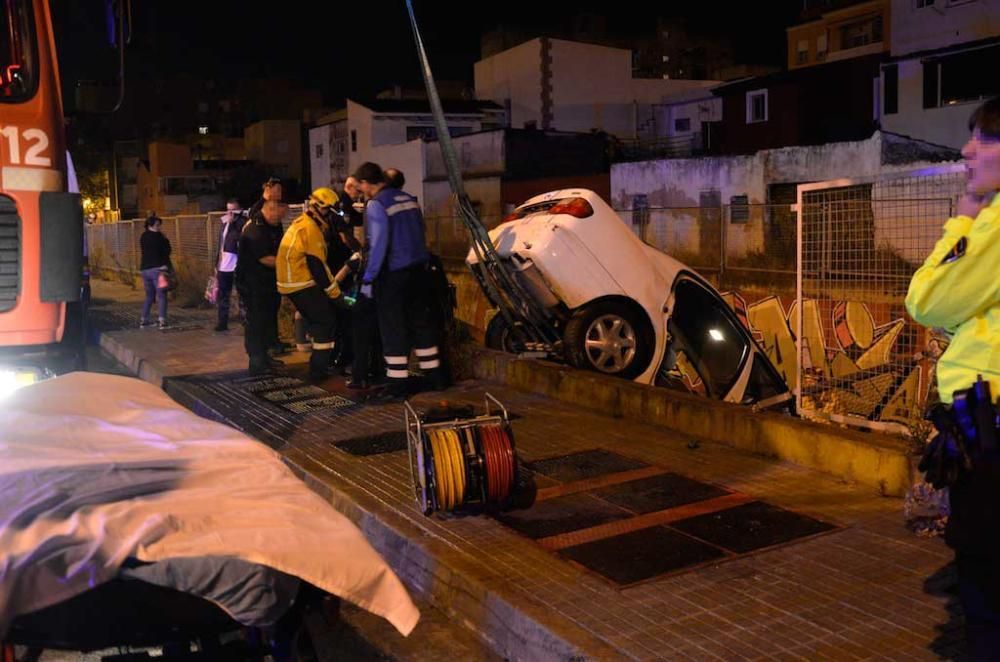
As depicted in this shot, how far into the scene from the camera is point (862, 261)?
7.36 meters

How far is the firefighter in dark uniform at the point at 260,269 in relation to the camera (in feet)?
33.8

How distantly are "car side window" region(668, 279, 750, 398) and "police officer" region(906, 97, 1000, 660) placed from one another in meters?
6.60

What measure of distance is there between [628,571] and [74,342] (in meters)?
4.44

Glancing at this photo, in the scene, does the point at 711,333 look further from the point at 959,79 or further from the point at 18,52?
the point at 959,79

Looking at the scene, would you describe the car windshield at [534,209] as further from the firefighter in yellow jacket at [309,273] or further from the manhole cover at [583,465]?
the manhole cover at [583,465]

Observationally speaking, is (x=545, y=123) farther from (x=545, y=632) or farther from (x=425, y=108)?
(x=545, y=632)

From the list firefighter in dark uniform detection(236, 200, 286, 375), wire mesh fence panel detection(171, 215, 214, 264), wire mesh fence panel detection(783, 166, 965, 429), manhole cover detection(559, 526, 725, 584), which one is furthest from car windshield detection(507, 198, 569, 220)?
wire mesh fence panel detection(171, 215, 214, 264)

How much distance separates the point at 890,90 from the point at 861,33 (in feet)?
59.8

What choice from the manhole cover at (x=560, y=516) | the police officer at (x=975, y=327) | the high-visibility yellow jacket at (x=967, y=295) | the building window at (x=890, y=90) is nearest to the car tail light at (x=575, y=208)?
the manhole cover at (x=560, y=516)

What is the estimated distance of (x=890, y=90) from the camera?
33.5m

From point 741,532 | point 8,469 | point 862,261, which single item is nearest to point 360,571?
point 8,469

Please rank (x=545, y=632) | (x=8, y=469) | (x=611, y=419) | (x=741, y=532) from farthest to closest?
(x=611, y=419), (x=741, y=532), (x=545, y=632), (x=8, y=469)

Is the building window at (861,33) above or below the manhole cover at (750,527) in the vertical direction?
above

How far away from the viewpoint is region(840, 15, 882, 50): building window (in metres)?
48.7
